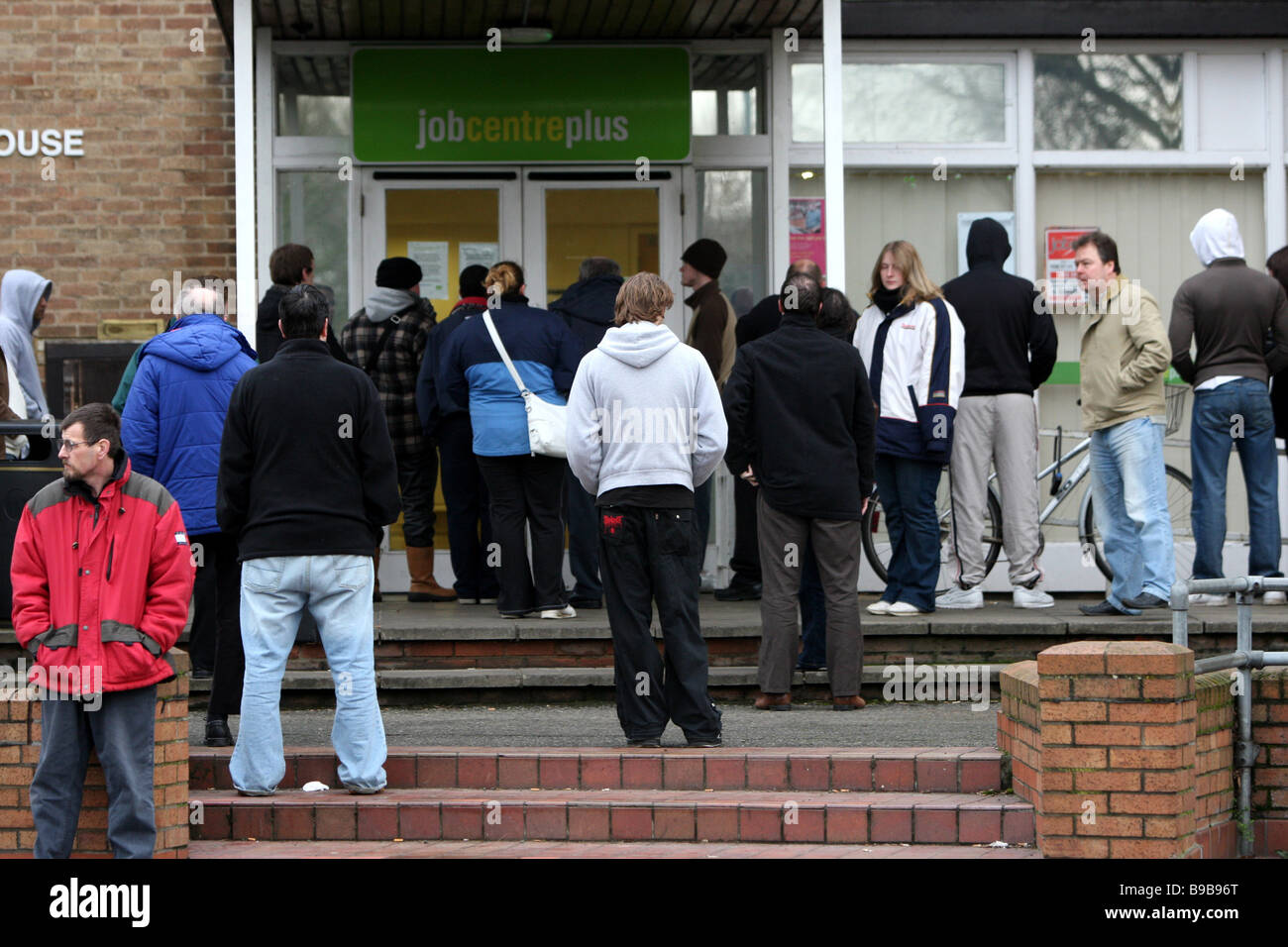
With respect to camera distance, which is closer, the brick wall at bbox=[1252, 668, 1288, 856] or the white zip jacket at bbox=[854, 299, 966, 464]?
the brick wall at bbox=[1252, 668, 1288, 856]

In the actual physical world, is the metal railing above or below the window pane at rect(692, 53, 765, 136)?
below

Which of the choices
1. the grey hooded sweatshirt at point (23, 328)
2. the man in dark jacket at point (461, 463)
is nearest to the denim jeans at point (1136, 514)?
the man in dark jacket at point (461, 463)

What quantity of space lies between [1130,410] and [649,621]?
11.3 feet

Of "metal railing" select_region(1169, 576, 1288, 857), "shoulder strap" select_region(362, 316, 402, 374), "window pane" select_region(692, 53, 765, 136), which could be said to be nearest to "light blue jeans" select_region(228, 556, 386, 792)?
"metal railing" select_region(1169, 576, 1288, 857)

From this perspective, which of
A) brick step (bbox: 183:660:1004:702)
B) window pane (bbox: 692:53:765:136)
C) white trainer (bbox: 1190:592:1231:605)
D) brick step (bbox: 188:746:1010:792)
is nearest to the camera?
brick step (bbox: 188:746:1010:792)

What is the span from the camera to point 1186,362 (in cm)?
946

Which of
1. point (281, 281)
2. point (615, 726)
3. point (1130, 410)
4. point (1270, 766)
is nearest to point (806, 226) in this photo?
point (1130, 410)

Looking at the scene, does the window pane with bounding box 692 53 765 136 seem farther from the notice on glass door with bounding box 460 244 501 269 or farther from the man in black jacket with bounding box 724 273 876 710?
the man in black jacket with bounding box 724 273 876 710

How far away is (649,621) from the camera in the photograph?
705 cm

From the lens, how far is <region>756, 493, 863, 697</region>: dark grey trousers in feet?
25.8

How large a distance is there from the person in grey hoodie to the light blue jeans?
1042 mm

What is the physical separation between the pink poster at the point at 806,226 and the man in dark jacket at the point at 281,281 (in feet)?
11.4

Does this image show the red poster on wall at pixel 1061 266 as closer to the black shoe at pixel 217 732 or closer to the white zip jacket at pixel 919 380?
the white zip jacket at pixel 919 380

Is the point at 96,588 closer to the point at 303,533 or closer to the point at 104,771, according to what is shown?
the point at 104,771
